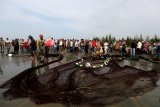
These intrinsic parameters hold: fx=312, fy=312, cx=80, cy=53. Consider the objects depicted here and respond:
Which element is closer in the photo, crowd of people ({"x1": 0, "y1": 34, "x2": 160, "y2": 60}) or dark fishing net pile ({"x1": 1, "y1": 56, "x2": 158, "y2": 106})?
dark fishing net pile ({"x1": 1, "y1": 56, "x2": 158, "y2": 106})

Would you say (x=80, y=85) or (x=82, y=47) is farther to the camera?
(x=82, y=47)

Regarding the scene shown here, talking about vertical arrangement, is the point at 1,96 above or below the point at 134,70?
below

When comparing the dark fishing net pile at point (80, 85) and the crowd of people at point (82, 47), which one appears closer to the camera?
the dark fishing net pile at point (80, 85)

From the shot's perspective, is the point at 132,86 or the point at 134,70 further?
the point at 134,70

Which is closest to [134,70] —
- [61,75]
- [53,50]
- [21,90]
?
[61,75]

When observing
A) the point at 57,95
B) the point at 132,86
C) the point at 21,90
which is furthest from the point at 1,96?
the point at 132,86

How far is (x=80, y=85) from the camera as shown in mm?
9914

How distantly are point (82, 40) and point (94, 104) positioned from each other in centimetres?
3085

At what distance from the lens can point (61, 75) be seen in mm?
10625

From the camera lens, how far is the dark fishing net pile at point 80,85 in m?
9.25

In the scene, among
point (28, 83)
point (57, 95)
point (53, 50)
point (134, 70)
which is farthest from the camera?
point (53, 50)

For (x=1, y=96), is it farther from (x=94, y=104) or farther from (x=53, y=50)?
(x=53, y=50)

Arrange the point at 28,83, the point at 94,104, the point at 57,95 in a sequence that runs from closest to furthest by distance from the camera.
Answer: the point at 94,104
the point at 57,95
the point at 28,83

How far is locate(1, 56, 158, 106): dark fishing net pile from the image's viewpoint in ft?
30.3
